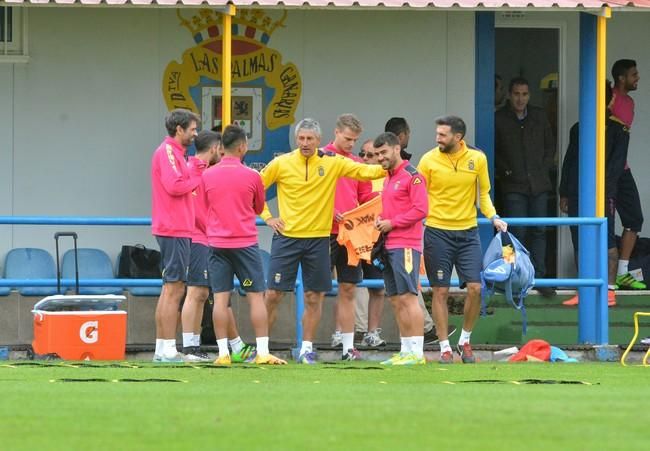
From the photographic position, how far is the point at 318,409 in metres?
8.86

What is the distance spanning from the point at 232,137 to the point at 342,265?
167cm

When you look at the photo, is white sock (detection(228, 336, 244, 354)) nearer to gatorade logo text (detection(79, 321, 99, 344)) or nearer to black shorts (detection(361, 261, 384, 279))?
gatorade logo text (detection(79, 321, 99, 344))

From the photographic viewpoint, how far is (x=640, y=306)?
16.0 metres

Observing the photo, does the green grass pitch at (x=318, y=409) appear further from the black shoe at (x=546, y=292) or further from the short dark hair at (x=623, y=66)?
the short dark hair at (x=623, y=66)

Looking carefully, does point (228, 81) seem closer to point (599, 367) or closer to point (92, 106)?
point (92, 106)

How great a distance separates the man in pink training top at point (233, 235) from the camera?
41.7 feet

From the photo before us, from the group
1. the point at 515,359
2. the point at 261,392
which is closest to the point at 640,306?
the point at 515,359

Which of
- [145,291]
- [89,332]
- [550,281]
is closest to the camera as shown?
[89,332]

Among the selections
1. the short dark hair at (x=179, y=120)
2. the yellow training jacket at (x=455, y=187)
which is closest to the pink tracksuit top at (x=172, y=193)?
the short dark hair at (x=179, y=120)

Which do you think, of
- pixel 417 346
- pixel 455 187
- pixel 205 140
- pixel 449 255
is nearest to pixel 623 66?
pixel 455 187

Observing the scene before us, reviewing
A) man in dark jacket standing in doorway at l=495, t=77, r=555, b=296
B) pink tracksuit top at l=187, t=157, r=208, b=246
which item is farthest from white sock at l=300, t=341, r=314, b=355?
man in dark jacket standing in doorway at l=495, t=77, r=555, b=296

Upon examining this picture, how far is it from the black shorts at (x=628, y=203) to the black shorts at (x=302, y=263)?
4482 mm

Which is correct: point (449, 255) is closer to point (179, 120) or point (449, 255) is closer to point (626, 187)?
point (179, 120)

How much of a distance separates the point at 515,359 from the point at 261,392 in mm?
4714
